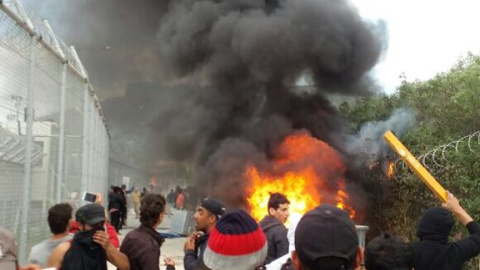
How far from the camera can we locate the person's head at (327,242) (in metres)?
1.81

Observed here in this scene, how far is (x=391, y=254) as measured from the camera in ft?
9.23

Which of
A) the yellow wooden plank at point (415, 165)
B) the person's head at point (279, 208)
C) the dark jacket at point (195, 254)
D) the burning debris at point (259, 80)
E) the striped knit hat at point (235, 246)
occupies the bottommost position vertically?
the dark jacket at point (195, 254)

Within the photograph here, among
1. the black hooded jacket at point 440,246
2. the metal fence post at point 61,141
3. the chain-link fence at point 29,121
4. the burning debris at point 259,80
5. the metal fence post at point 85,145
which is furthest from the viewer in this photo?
the burning debris at point 259,80

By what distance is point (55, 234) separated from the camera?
12.6 feet

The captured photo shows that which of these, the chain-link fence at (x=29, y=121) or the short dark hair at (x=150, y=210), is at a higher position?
the chain-link fence at (x=29, y=121)

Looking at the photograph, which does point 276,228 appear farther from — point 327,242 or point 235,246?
point 327,242

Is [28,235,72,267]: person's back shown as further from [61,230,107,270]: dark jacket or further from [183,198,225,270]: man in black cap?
[183,198,225,270]: man in black cap

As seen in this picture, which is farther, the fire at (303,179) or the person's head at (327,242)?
the fire at (303,179)

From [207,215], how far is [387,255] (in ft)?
4.68

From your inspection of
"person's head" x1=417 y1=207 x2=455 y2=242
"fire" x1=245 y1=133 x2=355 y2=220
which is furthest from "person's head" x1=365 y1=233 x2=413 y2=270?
"fire" x1=245 y1=133 x2=355 y2=220

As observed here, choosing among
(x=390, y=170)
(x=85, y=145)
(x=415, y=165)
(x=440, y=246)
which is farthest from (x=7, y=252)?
(x=390, y=170)

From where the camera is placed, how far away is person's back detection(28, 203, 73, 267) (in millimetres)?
3734

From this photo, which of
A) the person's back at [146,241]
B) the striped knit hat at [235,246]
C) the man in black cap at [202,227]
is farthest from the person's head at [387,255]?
the person's back at [146,241]

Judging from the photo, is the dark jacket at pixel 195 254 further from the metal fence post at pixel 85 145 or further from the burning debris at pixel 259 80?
the burning debris at pixel 259 80
